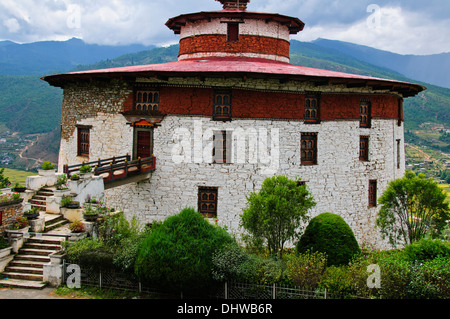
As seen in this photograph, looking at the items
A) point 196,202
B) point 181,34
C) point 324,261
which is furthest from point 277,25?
point 324,261

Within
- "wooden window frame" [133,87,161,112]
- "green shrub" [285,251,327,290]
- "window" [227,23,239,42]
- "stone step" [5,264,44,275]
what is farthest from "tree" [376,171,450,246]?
"stone step" [5,264,44,275]

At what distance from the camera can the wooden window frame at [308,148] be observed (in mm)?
21016

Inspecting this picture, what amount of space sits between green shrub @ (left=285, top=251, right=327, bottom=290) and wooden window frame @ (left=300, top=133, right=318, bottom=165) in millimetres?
8121

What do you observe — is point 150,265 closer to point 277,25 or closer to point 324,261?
point 324,261

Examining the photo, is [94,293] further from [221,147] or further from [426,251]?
[426,251]

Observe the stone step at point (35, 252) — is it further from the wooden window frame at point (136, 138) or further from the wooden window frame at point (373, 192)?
the wooden window frame at point (373, 192)

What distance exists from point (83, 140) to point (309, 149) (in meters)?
12.7

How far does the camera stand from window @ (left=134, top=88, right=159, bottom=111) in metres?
20.6

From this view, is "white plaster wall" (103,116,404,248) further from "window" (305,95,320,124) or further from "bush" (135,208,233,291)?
"bush" (135,208,233,291)

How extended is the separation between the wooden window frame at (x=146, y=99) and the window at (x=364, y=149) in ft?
37.9

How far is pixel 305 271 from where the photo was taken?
13094 millimetres

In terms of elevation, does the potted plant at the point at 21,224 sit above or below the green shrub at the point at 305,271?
above

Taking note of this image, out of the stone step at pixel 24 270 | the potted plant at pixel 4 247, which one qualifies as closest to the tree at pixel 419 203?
the stone step at pixel 24 270

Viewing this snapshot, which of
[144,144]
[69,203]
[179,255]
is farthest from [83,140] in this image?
[179,255]
